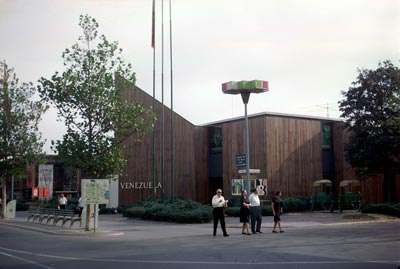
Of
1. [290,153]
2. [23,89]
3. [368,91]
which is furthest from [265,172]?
[23,89]

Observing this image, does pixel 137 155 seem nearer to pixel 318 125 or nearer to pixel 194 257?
pixel 318 125

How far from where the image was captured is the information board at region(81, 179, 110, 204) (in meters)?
22.3

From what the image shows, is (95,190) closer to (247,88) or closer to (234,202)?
(247,88)

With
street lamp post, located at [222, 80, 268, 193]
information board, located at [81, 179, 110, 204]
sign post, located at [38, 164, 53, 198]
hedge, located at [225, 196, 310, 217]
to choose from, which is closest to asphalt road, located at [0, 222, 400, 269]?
information board, located at [81, 179, 110, 204]

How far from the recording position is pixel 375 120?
32469 mm

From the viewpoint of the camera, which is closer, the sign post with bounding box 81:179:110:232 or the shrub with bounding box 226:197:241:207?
the sign post with bounding box 81:179:110:232

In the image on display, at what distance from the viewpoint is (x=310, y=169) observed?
40.1m

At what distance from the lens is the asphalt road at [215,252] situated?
11797mm

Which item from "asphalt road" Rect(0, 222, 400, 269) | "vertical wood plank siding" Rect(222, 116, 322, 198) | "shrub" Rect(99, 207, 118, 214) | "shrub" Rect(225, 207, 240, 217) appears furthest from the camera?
"shrub" Rect(99, 207, 118, 214)

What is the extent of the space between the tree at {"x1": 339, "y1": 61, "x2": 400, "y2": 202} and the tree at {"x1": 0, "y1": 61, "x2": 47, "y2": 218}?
69.3 feet

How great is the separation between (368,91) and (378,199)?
11.1 metres

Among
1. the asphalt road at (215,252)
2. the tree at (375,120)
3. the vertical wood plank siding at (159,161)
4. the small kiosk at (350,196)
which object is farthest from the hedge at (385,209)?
the vertical wood plank siding at (159,161)

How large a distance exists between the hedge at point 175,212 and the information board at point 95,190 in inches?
253

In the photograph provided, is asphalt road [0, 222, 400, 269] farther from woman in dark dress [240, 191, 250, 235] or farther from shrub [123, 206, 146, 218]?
shrub [123, 206, 146, 218]
